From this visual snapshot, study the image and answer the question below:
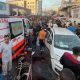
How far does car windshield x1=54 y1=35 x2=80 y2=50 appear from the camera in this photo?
11107mm

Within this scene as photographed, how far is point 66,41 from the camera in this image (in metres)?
11.7

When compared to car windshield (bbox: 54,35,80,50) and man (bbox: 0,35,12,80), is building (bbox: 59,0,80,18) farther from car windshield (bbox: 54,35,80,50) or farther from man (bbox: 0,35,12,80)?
man (bbox: 0,35,12,80)

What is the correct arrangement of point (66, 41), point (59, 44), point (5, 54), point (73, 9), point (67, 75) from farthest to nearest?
point (73, 9) → point (66, 41) → point (59, 44) → point (5, 54) → point (67, 75)

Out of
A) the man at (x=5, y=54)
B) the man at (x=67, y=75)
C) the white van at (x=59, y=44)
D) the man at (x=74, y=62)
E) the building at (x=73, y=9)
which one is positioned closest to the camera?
the man at (x=67, y=75)

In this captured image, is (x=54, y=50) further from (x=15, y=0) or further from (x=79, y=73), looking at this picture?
(x=15, y=0)

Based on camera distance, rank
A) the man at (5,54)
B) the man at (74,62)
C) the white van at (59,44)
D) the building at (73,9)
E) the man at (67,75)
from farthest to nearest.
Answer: the building at (73,9)
the white van at (59,44)
the man at (5,54)
the man at (74,62)
the man at (67,75)

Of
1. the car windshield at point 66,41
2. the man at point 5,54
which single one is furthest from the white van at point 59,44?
the man at point 5,54

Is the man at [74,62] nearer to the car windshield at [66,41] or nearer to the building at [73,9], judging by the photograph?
the car windshield at [66,41]

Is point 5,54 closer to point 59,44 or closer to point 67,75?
point 59,44

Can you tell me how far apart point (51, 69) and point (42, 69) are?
1.15 feet

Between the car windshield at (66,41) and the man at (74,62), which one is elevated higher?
the man at (74,62)

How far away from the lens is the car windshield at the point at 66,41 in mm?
11107

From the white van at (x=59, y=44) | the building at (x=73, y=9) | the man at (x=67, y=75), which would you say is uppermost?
the man at (x=67, y=75)

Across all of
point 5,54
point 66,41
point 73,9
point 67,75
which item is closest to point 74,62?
point 67,75
